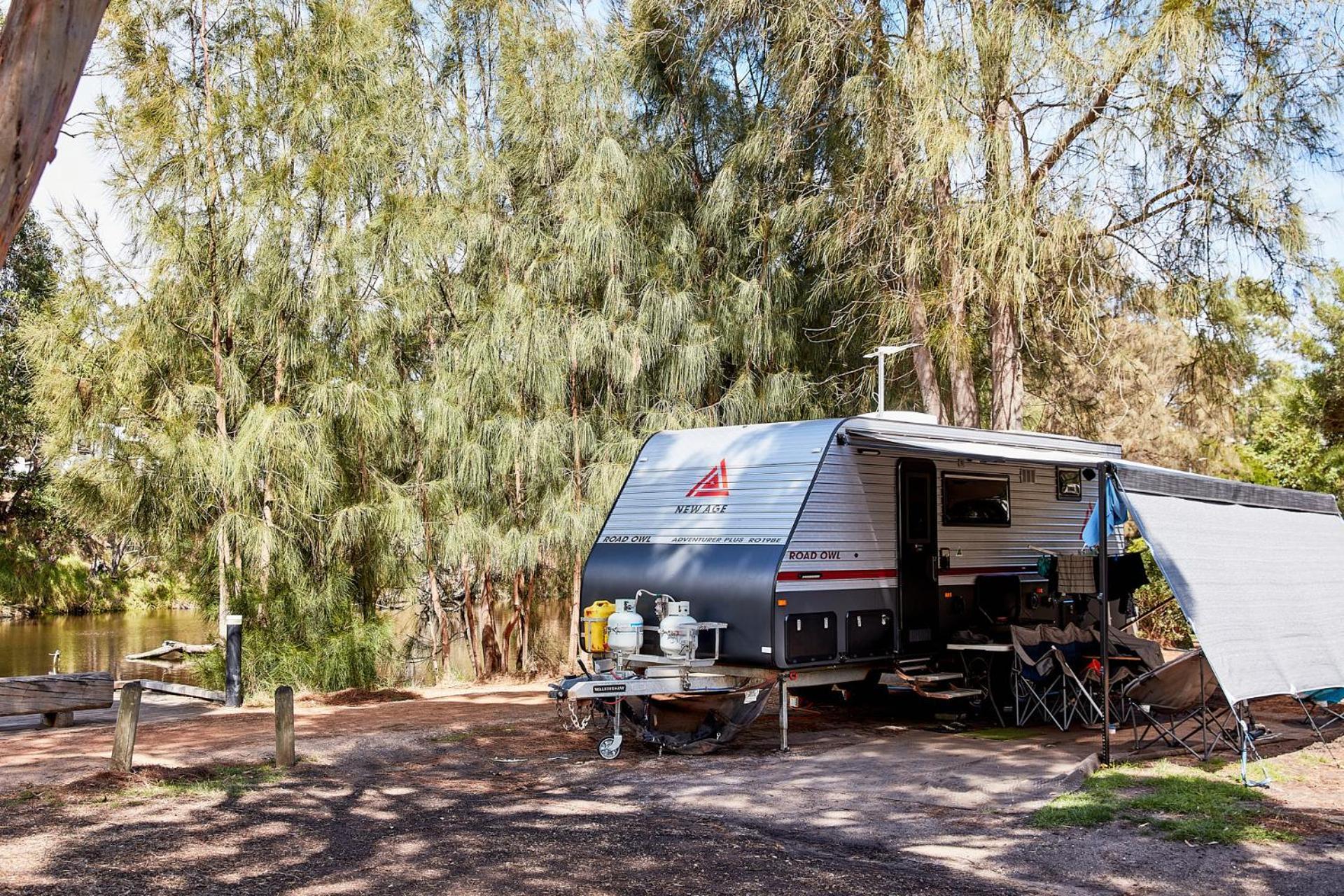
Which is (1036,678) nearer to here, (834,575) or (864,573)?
(864,573)

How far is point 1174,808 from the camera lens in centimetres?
668

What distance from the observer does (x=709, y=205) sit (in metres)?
14.8

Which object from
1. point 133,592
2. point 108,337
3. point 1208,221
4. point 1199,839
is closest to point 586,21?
point 108,337

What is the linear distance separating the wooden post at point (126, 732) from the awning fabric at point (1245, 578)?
6.64 metres

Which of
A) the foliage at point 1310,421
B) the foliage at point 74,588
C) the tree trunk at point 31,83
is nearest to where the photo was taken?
the tree trunk at point 31,83

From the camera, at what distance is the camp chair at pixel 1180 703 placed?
8.46 m

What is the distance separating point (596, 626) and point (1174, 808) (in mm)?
4447

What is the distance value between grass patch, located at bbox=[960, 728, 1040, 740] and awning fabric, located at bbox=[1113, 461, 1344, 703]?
2102 mm

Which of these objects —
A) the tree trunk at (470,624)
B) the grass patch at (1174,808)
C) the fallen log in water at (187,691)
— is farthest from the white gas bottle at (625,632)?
the tree trunk at (470,624)

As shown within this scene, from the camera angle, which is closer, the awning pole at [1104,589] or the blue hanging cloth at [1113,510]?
the awning pole at [1104,589]

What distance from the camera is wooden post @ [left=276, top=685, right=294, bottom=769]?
26.6 ft

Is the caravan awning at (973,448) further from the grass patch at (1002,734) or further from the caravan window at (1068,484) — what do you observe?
the grass patch at (1002,734)

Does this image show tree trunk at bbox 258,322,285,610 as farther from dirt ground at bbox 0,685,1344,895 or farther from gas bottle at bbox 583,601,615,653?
gas bottle at bbox 583,601,615,653

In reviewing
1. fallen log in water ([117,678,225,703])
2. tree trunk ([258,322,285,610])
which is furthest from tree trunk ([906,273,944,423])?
fallen log in water ([117,678,225,703])
